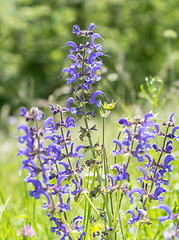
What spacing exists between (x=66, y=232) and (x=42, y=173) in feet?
1.15

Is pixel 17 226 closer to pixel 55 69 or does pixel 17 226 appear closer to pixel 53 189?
pixel 53 189

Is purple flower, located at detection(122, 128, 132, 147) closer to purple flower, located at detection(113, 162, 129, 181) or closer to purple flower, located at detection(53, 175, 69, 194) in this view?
purple flower, located at detection(113, 162, 129, 181)

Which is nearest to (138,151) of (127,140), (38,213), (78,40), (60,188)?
(127,140)

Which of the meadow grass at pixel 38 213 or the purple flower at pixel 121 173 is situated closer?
the purple flower at pixel 121 173

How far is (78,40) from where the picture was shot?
56.3ft

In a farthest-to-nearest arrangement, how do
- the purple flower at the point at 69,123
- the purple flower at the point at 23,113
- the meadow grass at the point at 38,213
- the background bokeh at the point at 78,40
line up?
1. the background bokeh at the point at 78,40
2. the meadow grass at the point at 38,213
3. the purple flower at the point at 69,123
4. the purple flower at the point at 23,113

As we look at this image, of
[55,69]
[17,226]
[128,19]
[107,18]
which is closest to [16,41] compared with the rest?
[55,69]

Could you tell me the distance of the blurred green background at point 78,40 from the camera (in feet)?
62.5

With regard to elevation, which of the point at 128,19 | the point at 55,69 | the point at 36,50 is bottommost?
the point at 55,69

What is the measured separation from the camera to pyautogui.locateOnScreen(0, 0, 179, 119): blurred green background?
62.5ft

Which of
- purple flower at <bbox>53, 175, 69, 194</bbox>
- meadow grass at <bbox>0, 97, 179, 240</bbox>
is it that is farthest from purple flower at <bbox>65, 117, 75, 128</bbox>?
purple flower at <bbox>53, 175, 69, 194</bbox>

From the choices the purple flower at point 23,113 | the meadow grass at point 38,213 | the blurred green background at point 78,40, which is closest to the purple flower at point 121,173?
the meadow grass at point 38,213

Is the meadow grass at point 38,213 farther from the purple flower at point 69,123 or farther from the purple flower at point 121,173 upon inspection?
the purple flower at point 69,123

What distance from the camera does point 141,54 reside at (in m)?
22.6
